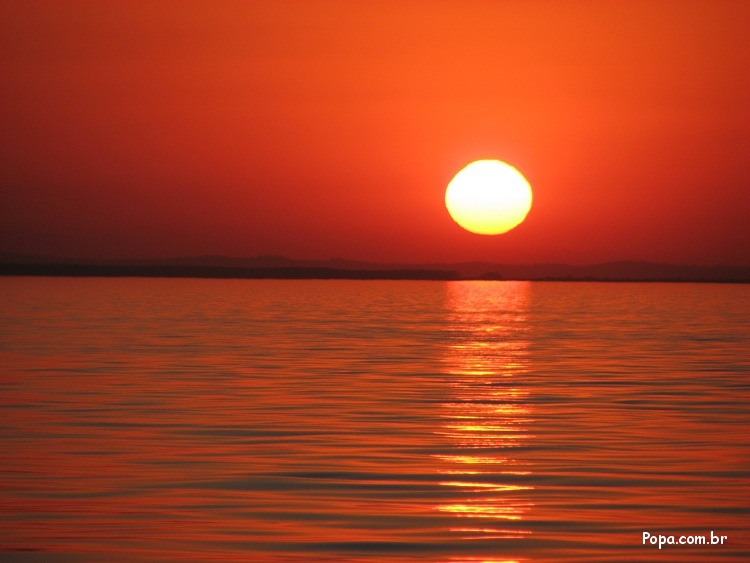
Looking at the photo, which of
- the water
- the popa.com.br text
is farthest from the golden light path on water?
the popa.com.br text

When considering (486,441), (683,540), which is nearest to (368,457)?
(486,441)

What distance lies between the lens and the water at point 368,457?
1295 cm

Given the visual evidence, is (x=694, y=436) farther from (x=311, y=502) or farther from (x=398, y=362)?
(x=398, y=362)

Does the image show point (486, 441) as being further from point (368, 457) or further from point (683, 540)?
point (683, 540)

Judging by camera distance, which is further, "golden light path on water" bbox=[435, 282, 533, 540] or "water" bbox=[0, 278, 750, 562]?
"golden light path on water" bbox=[435, 282, 533, 540]

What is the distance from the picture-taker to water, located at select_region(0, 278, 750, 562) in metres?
12.9

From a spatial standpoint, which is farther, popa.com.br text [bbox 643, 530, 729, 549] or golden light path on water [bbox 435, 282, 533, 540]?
golden light path on water [bbox 435, 282, 533, 540]

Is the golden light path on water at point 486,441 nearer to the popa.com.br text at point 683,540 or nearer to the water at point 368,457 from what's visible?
the water at point 368,457

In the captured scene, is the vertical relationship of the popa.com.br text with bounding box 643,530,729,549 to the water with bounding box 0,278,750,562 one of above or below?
below

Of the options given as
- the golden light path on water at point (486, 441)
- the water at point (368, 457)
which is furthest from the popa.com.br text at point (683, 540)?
the golden light path on water at point (486, 441)

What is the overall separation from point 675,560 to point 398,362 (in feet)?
80.2

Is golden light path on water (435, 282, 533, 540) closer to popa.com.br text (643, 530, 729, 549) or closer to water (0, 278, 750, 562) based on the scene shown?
water (0, 278, 750, 562)

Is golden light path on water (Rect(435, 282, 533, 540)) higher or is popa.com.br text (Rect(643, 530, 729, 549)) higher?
golden light path on water (Rect(435, 282, 533, 540))

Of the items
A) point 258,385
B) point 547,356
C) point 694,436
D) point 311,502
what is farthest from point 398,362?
point 311,502
